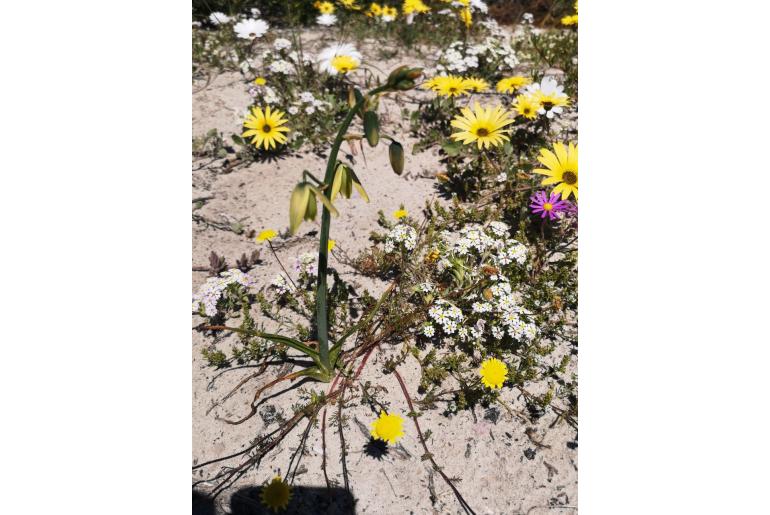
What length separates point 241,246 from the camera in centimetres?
317

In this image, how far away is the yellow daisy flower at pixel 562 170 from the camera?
9.29 feet

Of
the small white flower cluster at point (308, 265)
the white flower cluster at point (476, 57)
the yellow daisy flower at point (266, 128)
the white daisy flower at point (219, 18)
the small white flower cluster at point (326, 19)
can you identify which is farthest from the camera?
the small white flower cluster at point (326, 19)

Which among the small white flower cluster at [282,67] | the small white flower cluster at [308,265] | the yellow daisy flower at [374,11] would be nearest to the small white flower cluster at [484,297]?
the small white flower cluster at [308,265]

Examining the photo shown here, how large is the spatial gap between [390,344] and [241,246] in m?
1.35

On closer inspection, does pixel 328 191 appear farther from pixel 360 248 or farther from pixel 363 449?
pixel 360 248

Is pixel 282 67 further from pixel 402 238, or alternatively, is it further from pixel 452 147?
pixel 402 238

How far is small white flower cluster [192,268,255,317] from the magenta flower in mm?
1849

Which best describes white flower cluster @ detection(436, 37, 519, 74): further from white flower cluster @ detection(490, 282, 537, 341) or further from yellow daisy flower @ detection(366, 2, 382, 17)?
white flower cluster @ detection(490, 282, 537, 341)

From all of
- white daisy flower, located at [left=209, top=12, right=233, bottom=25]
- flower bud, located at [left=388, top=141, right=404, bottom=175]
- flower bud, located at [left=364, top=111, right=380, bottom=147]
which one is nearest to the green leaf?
flower bud, located at [left=388, top=141, right=404, bottom=175]

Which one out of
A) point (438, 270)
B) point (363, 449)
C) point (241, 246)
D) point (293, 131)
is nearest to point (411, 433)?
point (363, 449)

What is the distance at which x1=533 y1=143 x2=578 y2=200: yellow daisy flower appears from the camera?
9.29 ft

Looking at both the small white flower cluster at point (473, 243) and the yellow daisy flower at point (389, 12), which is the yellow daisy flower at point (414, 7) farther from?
the small white flower cluster at point (473, 243)

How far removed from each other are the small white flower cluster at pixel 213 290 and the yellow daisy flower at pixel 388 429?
3.76ft

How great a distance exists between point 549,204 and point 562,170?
0.25 metres
